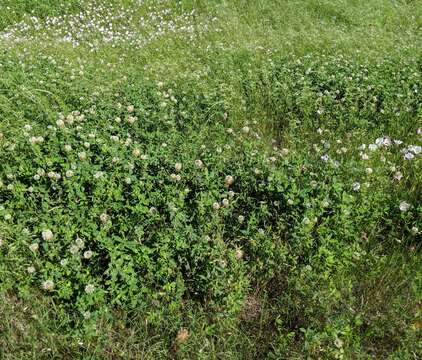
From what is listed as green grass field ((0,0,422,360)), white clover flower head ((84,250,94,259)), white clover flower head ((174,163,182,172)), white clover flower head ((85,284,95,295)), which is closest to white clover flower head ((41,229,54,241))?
green grass field ((0,0,422,360))

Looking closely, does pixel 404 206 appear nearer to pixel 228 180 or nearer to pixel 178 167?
pixel 228 180

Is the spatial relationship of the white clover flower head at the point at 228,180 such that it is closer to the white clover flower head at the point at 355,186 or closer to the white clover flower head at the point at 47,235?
the white clover flower head at the point at 355,186

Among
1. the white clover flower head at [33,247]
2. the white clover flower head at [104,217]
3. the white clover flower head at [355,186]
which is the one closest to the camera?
the white clover flower head at [33,247]

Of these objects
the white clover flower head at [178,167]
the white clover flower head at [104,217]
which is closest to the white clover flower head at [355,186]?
the white clover flower head at [178,167]

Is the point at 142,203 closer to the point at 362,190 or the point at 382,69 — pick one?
the point at 362,190

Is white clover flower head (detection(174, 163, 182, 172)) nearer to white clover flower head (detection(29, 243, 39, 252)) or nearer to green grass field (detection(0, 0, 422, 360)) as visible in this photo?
green grass field (detection(0, 0, 422, 360))

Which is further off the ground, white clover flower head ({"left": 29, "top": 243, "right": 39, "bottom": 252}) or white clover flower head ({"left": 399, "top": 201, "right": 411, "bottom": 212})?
white clover flower head ({"left": 399, "top": 201, "right": 411, "bottom": 212})

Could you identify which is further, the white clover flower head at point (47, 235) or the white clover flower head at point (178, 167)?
the white clover flower head at point (178, 167)

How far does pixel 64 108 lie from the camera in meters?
4.73

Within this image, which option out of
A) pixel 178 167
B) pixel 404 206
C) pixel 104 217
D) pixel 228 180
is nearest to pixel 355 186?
pixel 404 206

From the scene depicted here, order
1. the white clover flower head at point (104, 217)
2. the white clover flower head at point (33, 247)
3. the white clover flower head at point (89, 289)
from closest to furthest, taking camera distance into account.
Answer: the white clover flower head at point (89, 289), the white clover flower head at point (33, 247), the white clover flower head at point (104, 217)

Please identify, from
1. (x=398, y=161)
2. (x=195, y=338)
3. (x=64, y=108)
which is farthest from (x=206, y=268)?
(x=64, y=108)

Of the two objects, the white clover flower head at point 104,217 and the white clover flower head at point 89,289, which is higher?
the white clover flower head at point 104,217

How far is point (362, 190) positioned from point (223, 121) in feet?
7.51
